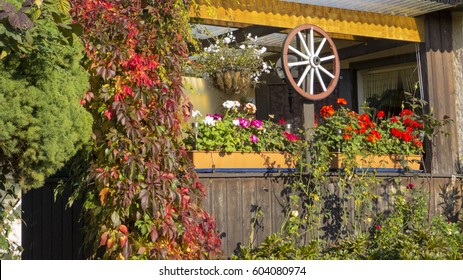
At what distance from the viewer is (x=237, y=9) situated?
250 inches

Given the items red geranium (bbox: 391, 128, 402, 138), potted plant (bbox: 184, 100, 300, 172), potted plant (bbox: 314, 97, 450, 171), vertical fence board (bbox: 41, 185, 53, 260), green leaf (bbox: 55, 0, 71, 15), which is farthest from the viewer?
red geranium (bbox: 391, 128, 402, 138)

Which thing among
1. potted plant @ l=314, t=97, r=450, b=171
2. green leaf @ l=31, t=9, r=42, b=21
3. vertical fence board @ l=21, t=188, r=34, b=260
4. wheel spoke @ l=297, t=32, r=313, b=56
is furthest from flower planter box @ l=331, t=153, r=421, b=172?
green leaf @ l=31, t=9, r=42, b=21

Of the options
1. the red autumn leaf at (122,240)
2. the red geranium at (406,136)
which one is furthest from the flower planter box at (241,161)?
the red geranium at (406,136)

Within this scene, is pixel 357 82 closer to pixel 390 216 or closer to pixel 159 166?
pixel 390 216

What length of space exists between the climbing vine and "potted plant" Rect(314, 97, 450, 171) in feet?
5.68

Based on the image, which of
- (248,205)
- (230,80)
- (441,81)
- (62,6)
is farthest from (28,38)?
(441,81)

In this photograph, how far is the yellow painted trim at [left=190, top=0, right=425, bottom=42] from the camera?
6.27 m

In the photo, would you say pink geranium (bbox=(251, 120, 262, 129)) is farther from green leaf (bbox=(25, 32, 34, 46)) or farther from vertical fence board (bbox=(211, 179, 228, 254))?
green leaf (bbox=(25, 32, 34, 46))

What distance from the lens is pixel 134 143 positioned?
4.46 metres

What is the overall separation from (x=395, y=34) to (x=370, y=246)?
2630 millimetres

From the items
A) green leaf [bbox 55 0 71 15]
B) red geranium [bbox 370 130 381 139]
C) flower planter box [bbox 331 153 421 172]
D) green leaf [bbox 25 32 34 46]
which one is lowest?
flower planter box [bbox 331 153 421 172]

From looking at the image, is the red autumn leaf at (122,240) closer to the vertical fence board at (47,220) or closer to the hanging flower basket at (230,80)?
the vertical fence board at (47,220)

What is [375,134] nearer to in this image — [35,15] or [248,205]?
[248,205]
